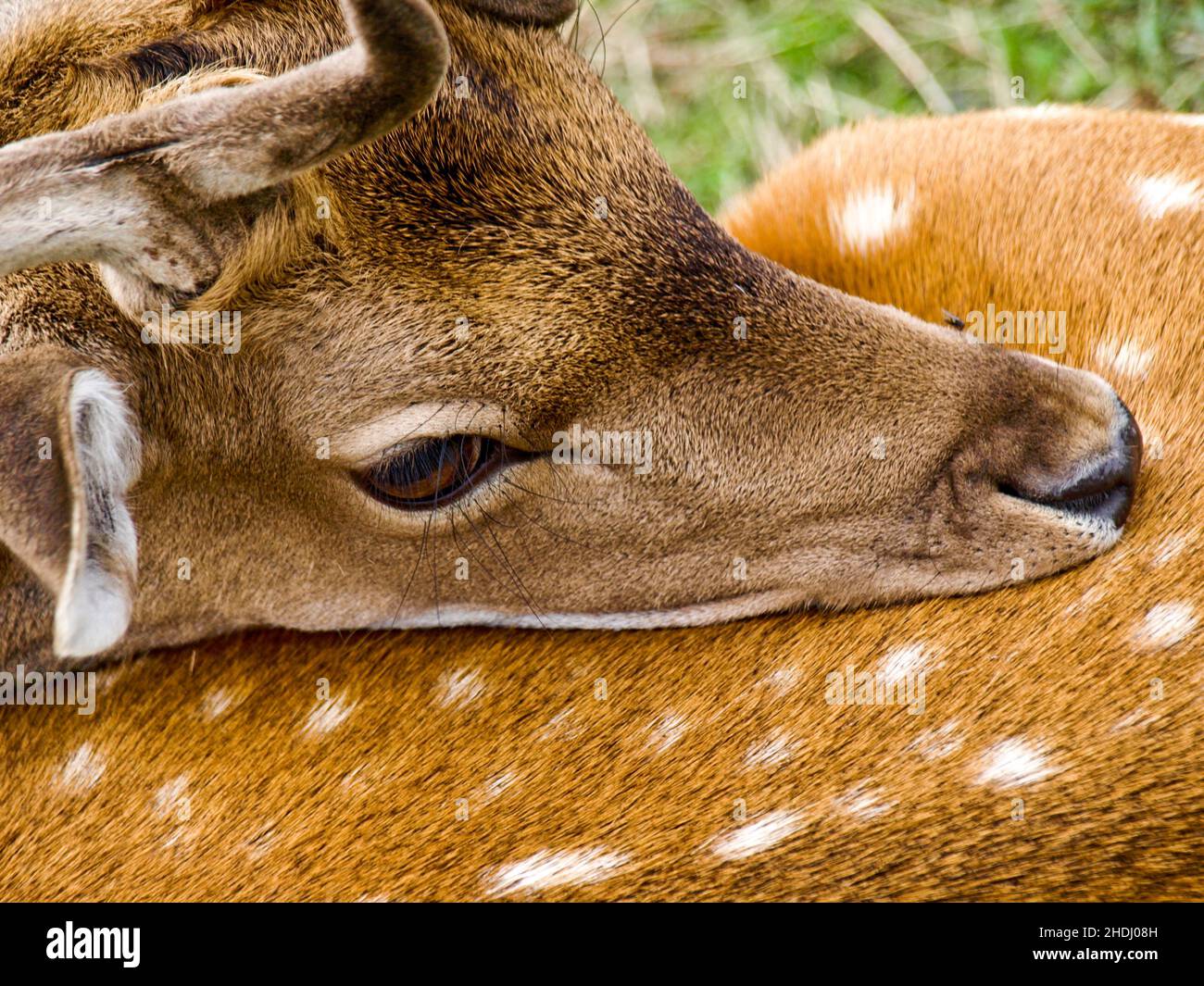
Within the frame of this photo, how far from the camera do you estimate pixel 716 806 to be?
272 cm

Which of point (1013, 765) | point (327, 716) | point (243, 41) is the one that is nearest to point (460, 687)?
point (327, 716)

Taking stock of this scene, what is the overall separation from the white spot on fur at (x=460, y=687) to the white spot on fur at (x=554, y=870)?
369 millimetres

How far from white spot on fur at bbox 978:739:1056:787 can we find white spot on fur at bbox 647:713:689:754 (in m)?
0.56

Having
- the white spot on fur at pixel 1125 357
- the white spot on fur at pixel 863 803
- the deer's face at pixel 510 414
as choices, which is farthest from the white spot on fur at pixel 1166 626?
the white spot on fur at pixel 1125 357

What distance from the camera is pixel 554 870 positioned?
270 centimetres

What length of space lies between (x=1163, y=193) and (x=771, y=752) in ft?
5.53

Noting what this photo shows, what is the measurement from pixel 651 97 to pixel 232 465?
3.25 m

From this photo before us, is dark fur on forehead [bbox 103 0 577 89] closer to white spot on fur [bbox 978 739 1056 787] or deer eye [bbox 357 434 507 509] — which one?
deer eye [bbox 357 434 507 509]

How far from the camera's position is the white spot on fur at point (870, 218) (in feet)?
12.2

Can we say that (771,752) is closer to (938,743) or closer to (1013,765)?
(938,743)

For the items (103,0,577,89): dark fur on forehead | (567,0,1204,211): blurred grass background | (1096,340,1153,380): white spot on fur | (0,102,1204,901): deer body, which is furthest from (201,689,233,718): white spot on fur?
(567,0,1204,211): blurred grass background

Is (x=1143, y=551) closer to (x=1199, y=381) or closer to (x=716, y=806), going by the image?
(x=1199, y=381)

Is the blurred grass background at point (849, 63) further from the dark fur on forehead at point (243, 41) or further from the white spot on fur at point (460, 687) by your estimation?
the white spot on fur at point (460, 687)
